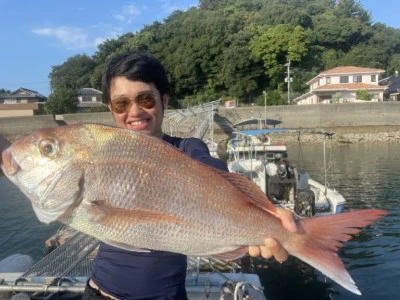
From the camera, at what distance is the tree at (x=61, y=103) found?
170 ft

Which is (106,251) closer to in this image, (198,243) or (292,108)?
(198,243)

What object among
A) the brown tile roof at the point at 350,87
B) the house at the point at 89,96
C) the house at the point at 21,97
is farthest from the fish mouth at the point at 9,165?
the house at the point at 21,97

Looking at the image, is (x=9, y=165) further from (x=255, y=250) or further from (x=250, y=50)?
(x=250, y=50)

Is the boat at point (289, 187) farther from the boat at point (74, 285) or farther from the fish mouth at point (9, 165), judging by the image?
the fish mouth at point (9, 165)

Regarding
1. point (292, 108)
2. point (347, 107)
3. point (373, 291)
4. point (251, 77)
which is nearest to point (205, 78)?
point (251, 77)

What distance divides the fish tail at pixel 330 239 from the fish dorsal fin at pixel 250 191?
7.9 inches

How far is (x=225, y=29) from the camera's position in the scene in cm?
6272

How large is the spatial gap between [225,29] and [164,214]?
64295 millimetres

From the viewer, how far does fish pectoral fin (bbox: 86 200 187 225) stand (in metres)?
1.89

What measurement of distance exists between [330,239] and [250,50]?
196ft

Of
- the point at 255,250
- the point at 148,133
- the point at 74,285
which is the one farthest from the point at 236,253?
the point at 74,285

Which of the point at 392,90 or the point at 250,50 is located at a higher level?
the point at 250,50

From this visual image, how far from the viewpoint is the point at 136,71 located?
2477 mm

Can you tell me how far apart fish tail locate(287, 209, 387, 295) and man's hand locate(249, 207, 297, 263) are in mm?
44
